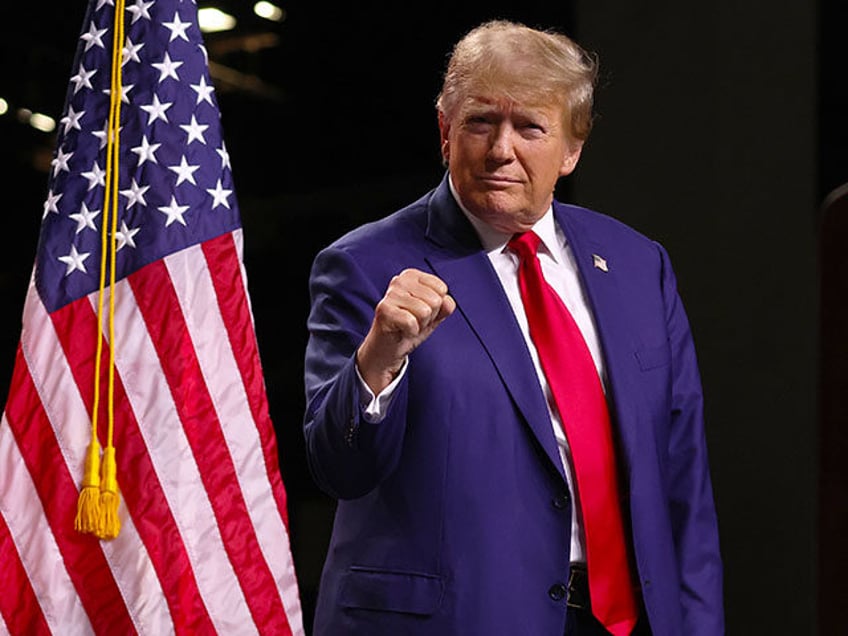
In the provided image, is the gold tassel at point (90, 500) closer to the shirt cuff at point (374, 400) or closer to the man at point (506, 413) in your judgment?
the man at point (506, 413)

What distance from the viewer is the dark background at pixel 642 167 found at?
2596 millimetres

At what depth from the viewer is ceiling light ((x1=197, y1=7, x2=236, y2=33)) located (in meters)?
3.10

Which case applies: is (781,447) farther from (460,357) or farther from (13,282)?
(13,282)

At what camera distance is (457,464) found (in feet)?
4.61

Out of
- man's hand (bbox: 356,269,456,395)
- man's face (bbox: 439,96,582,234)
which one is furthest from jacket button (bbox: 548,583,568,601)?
man's face (bbox: 439,96,582,234)

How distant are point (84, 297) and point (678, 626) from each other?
3.17 ft

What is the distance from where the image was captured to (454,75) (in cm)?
155

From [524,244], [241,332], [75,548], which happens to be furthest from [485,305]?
[75,548]

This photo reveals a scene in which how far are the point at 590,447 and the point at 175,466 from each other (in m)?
0.66

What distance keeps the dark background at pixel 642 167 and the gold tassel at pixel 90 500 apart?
Answer: 134 centimetres

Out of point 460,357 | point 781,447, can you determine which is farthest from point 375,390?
point 781,447

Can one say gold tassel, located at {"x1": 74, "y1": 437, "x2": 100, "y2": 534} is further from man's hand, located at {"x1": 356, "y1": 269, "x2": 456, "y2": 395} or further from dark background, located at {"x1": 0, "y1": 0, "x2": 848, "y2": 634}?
dark background, located at {"x1": 0, "y1": 0, "x2": 848, "y2": 634}

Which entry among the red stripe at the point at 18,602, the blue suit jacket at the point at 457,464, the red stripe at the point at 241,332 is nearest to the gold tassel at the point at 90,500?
the red stripe at the point at 18,602

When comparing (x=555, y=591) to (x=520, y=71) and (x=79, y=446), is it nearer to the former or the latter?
(x=520, y=71)
